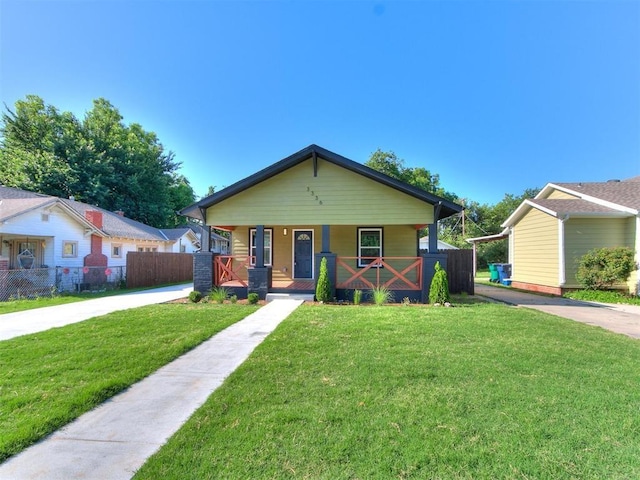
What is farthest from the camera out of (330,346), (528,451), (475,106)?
(475,106)

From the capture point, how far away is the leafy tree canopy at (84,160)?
25109 mm

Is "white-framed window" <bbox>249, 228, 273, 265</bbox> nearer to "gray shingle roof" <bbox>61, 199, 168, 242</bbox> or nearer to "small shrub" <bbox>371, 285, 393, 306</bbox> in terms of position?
"small shrub" <bbox>371, 285, 393, 306</bbox>

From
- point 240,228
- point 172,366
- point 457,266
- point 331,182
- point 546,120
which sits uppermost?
point 546,120

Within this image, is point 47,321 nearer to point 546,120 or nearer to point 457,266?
point 457,266

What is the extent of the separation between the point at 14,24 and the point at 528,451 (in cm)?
1878

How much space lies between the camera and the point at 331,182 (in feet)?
33.9

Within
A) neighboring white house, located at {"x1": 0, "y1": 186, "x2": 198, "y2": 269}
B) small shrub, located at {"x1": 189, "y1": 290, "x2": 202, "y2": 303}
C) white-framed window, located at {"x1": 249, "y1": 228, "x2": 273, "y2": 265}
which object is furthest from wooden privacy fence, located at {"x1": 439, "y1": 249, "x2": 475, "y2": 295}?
neighboring white house, located at {"x1": 0, "y1": 186, "x2": 198, "y2": 269}

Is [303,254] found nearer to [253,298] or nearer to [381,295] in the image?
[253,298]

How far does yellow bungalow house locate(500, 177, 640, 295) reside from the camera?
11.8m

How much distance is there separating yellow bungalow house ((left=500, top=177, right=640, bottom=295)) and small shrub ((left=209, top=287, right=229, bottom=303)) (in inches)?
486

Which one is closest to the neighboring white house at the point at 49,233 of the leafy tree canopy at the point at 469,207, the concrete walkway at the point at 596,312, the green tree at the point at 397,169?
the concrete walkway at the point at 596,312

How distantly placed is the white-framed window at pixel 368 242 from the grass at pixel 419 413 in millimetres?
6988

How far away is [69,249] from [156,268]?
4110mm

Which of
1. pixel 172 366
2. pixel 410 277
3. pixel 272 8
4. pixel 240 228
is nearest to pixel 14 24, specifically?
pixel 272 8
